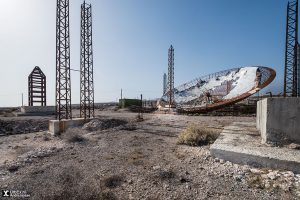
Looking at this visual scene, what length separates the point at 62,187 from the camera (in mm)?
6051

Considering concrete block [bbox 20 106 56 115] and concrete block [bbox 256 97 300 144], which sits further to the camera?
concrete block [bbox 20 106 56 115]

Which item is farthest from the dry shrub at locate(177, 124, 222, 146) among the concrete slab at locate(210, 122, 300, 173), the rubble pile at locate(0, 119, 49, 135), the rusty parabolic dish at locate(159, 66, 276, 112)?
the rusty parabolic dish at locate(159, 66, 276, 112)

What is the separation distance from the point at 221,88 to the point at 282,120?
2722 centimetres

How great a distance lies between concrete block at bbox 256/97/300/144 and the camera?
23.2ft

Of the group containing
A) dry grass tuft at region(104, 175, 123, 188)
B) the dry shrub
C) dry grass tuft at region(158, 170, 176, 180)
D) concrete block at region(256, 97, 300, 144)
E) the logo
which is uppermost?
concrete block at region(256, 97, 300, 144)

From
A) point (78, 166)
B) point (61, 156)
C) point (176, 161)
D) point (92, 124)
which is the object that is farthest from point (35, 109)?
point (176, 161)

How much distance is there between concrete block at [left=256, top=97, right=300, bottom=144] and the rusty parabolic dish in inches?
787

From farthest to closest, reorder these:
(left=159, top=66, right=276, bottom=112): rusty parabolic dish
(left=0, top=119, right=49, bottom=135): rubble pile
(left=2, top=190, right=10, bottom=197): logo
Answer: (left=159, top=66, right=276, bottom=112): rusty parabolic dish
(left=0, top=119, right=49, bottom=135): rubble pile
(left=2, top=190, right=10, bottom=197): logo

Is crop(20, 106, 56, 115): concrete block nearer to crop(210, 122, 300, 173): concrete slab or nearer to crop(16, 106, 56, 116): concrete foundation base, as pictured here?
crop(16, 106, 56, 116): concrete foundation base

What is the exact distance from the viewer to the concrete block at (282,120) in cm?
707

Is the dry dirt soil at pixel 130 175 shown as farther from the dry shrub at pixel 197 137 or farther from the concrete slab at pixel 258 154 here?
the dry shrub at pixel 197 137

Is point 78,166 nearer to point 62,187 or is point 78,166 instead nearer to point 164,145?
point 62,187

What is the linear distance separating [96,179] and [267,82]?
26.7 m

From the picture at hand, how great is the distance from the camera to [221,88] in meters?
33.3
